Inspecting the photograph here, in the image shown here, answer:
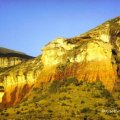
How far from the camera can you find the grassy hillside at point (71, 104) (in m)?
88.8

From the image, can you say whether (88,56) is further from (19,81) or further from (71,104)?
(19,81)

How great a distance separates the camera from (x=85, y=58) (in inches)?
4043

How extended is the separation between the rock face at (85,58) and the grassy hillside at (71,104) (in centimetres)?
193

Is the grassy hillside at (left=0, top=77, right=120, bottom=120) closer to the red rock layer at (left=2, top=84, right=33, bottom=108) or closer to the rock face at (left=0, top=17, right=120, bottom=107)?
the rock face at (left=0, top=17, right=120, bottom=107)

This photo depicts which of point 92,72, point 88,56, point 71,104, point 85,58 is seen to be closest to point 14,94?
point 85,58

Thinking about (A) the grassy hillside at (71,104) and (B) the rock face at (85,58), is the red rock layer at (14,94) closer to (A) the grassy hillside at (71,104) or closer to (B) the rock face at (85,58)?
(B) the rock face at (85,58)

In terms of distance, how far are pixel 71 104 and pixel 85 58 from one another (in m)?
11.9

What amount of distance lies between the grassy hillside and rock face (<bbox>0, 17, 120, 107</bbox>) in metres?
1.93

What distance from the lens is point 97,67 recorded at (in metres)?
101

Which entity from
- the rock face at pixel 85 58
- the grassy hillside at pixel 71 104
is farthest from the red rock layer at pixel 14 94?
the grassy hillside at pixel 71 104

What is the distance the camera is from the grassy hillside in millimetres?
88750

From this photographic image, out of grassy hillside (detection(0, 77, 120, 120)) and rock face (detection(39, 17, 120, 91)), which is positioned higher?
rock face (detection(39, 17, 120, 91))

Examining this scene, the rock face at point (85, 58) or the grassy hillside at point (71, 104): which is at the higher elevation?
the rock face at point (85, 58)

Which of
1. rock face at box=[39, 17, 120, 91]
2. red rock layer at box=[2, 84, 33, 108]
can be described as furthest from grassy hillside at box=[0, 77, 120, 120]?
red rock layer at box=[2, 84, 33, 108]
